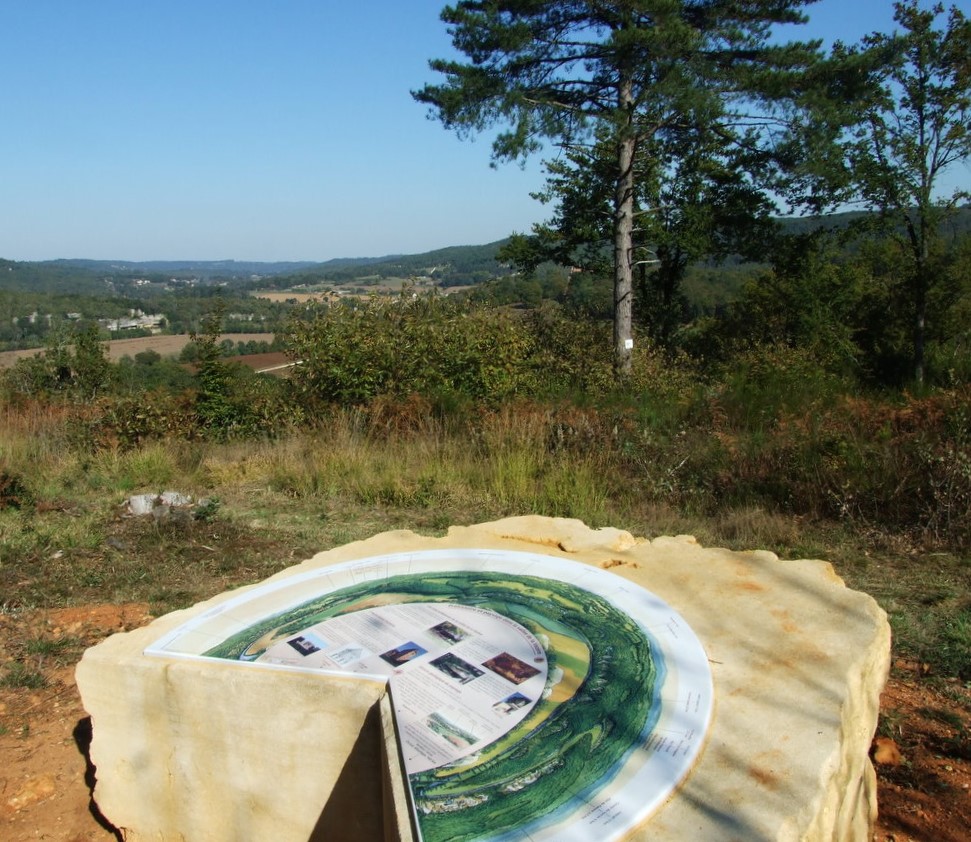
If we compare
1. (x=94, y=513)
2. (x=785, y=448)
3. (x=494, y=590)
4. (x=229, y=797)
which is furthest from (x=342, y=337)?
(x=229, y=797)

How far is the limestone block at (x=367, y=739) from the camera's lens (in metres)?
1.96

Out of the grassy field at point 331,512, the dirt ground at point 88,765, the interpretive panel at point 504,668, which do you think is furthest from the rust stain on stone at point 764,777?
the grassy field at point 331,512

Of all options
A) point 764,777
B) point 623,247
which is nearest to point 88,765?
point 764,777

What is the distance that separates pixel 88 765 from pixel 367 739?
1496 mm

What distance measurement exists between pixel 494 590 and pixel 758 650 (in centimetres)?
97

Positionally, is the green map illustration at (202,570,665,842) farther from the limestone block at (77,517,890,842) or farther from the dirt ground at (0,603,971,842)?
the dirt ground at (0,603,971,842)

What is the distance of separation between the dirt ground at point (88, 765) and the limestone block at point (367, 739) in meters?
0.25

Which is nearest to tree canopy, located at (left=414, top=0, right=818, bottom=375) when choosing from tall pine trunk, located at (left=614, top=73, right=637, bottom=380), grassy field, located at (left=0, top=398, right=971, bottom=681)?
tall pine trunk, located at (left=614, top=73, right=637, bottom=380)

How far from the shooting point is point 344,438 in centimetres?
749

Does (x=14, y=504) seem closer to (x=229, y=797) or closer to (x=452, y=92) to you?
(x=229, y=797)

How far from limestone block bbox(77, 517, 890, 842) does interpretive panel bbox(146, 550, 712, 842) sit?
77mm

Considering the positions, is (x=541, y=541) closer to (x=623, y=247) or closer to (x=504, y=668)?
(x=504, y=668)

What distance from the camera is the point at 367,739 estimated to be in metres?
2.25

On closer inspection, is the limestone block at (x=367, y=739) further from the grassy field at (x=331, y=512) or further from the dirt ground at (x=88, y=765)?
the grassy field at (x=331, y=512)
